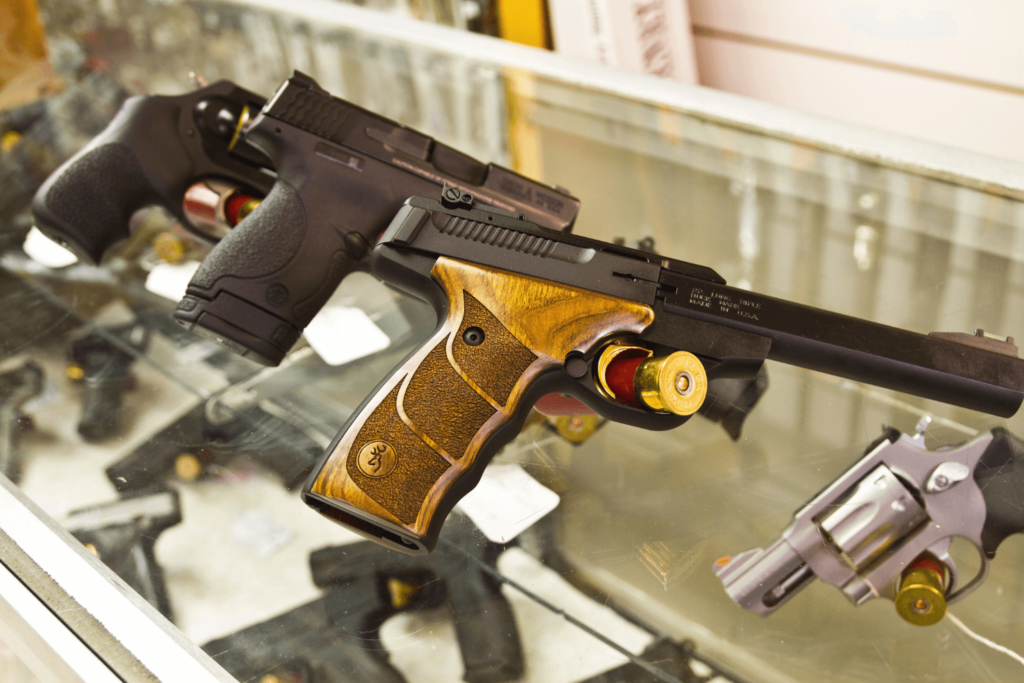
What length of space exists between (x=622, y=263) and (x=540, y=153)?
0.73 meters

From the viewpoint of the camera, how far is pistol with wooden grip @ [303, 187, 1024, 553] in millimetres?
746

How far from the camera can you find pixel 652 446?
986 mm

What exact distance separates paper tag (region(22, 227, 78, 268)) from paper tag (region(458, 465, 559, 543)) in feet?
3.23

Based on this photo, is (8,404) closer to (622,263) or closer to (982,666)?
(622,263)

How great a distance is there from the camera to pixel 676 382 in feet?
2.39

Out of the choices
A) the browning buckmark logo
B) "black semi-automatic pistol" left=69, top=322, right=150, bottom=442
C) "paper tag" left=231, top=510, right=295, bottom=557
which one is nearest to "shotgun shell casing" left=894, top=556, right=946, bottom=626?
the browning buckmark logo

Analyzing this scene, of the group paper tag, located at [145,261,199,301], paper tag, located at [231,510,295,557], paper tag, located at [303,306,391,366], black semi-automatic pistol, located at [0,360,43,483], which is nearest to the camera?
paper tag, located at [231,510,295,557]

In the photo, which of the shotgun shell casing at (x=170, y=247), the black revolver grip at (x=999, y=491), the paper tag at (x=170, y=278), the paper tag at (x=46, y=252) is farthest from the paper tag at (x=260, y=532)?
the black revolver grip at (x=999, y=491)

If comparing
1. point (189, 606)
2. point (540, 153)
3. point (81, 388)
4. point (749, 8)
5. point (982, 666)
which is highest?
point (749, 8)

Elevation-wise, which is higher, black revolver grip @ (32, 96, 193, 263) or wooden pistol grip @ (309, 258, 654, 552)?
black revolver grip @ (32, 96, 193, 263)

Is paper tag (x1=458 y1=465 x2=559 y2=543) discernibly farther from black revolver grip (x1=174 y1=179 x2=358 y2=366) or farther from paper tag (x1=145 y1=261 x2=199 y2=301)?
paper tag (x1=145 y1=261 x2=199 y2=301)

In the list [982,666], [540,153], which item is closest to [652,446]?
[982,666]

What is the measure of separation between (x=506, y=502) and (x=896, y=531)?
0.48m

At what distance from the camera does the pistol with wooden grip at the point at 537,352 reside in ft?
2.45
